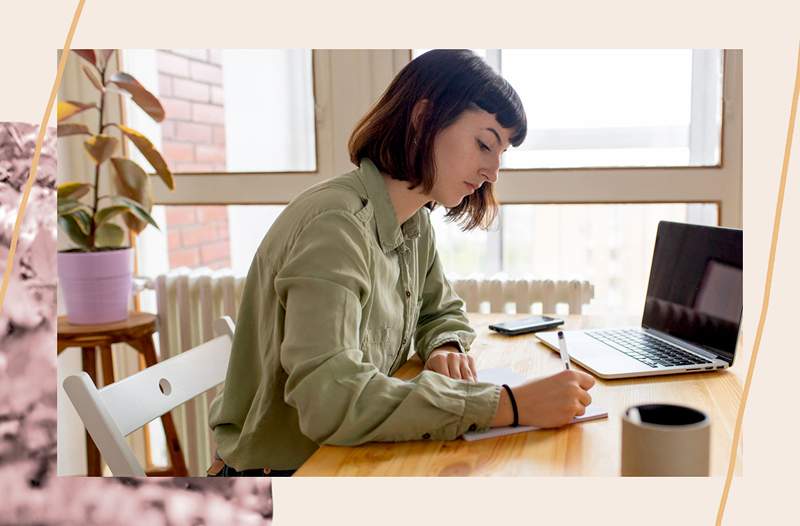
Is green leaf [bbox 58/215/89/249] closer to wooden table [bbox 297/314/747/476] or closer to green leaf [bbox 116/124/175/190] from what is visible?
green leaf [bbox 116/124/175/190]

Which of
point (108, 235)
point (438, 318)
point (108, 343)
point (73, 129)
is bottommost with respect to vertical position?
point (108, 343)

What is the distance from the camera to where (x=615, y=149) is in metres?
1.36

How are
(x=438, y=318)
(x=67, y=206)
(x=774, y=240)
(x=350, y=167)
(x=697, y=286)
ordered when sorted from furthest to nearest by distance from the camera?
(x=350, y=167) → (x=67, y=206) → (x=438, y=318) → (x=697, y=286) → (x=774, y=240)

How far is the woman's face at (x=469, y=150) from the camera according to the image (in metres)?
0.85

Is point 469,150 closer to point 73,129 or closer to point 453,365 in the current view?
point 453,365

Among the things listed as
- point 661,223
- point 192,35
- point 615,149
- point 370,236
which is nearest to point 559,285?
point 615,149

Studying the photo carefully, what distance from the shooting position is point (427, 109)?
86cm

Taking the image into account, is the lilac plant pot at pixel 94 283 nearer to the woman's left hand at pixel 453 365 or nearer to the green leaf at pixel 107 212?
the green leaf at pixel 107 212

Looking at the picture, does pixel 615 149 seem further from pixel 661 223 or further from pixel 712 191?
pixel 661 223

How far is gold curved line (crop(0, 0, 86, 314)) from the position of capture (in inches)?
24.7

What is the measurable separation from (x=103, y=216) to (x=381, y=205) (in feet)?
2.56

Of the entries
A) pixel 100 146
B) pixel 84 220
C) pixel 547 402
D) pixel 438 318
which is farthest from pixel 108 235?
pixel 547 402

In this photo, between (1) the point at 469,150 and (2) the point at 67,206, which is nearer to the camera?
(1) the point at 469,150

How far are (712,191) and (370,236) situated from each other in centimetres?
85
